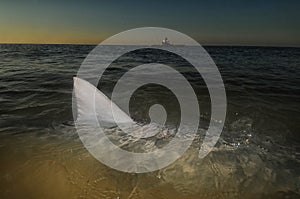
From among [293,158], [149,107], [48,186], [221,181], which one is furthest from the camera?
[149,107]

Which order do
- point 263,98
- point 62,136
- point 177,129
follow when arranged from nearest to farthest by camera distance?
point 62,136 → point 177,129 → point 263,98

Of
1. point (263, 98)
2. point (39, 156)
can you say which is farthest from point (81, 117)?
point (263, 98)

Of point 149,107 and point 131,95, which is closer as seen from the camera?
point 149,107

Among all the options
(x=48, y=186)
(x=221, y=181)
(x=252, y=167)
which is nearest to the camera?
(x=48, y=186)

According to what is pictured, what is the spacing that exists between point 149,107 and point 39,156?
375cm

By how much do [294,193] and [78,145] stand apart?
3.28 metres

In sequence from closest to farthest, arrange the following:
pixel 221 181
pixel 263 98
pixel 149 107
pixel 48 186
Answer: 1. pixel 48 186
2. pixel 221 181
3. pixel 149 107
4. pixel 263 98

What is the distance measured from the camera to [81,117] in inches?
207

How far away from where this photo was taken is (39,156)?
360 cm

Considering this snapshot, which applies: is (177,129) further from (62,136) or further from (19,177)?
(19,177)

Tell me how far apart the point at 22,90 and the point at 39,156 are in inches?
221

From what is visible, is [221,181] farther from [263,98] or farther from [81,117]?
[263,98]

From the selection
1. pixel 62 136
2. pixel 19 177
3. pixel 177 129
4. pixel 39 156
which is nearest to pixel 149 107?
pixel 177 129

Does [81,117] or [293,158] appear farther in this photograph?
[81,117]
